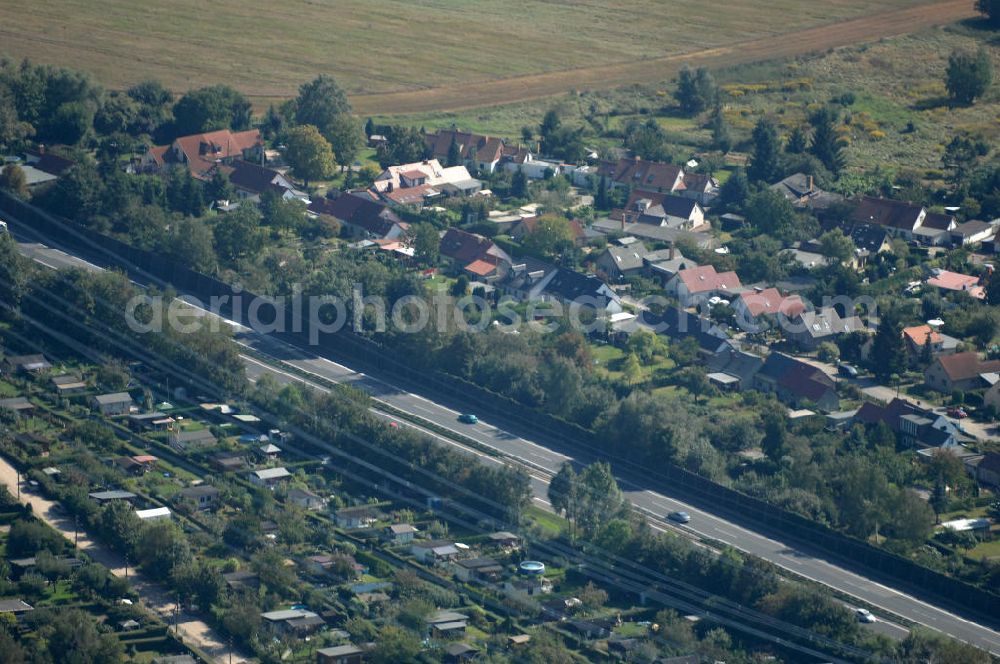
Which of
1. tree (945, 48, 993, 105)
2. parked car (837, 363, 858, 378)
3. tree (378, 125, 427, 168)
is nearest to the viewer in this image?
parked car (837, 363, 858, 378)

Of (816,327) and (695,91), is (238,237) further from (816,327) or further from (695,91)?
(695,91)

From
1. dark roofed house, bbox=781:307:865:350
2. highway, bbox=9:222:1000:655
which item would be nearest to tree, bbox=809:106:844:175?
dark roofed house, bbox=781:307:865:350

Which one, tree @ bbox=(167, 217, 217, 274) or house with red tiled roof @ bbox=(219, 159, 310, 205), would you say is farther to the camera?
house with red tiled roof @ bbox=(219, 159, 310, 205)

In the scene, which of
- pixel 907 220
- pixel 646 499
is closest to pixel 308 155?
pixel 907 220

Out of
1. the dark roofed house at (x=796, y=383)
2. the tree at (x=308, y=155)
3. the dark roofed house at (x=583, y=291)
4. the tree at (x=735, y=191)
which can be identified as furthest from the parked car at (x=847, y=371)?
the tree at (x=308, y=155)

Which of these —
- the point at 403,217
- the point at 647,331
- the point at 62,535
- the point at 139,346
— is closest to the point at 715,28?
the point at 403,217

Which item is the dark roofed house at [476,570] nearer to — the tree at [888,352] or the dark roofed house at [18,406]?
the dark roofed house at [18,406]

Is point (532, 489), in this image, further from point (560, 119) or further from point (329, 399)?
point (560, 119)

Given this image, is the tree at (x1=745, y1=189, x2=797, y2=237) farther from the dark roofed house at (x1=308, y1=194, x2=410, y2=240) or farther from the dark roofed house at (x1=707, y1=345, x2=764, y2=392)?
the dark roofed house at (x1=308, y1=194, x2=410, y2=240)
